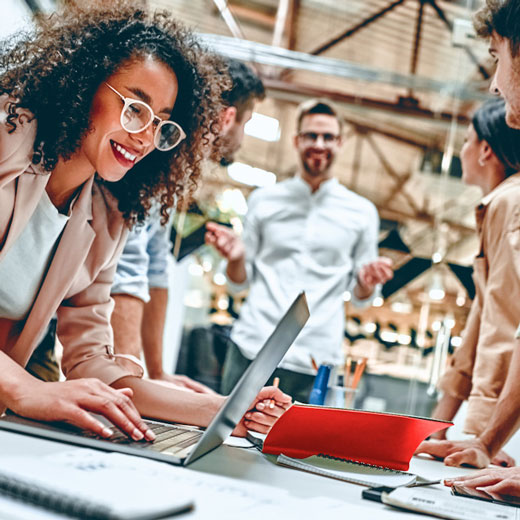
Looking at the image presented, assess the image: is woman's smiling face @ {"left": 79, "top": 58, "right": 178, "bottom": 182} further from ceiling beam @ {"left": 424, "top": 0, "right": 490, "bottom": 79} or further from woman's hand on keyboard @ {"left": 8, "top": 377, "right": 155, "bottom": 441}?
ceiling beam @ {"left": 424, "top": 0, "right": 490, "bottom": 79}

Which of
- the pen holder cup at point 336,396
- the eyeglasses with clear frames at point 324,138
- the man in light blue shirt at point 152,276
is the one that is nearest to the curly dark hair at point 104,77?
the man in light blue shirt at point 152,276

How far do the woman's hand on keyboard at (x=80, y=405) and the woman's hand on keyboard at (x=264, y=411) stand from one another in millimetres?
315

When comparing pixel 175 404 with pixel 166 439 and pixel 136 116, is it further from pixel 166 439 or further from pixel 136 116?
pixel 136 116

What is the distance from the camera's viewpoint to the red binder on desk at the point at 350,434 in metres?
0.96

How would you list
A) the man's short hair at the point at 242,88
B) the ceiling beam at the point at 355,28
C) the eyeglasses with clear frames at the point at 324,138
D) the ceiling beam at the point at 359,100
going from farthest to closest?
the ceiling beam at the point at 359,100 < the ceiling beam at the point at 355,28 < the eyeglasses with clear frames at the point at 324,138 < the man's short hair at the point at 242,88

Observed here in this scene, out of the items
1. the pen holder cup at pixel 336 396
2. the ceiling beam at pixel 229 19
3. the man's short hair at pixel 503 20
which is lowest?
the pen holder cup at pixel 336 396

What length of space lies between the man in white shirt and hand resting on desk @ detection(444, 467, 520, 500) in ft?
4.88

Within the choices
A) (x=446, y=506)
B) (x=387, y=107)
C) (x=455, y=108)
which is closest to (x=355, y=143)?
(x=387, y=107)

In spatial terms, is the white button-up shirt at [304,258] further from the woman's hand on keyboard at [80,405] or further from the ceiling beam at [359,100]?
the ceiling beam at [359,100]

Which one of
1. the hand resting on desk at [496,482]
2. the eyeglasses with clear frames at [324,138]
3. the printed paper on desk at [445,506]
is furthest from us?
the eyeglasses with clear frames at [324,138]

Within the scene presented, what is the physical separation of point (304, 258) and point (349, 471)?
74.3 inches

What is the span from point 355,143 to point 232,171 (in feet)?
6.31

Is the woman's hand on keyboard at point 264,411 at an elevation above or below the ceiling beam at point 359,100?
below

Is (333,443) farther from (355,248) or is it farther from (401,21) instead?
(401,21)
